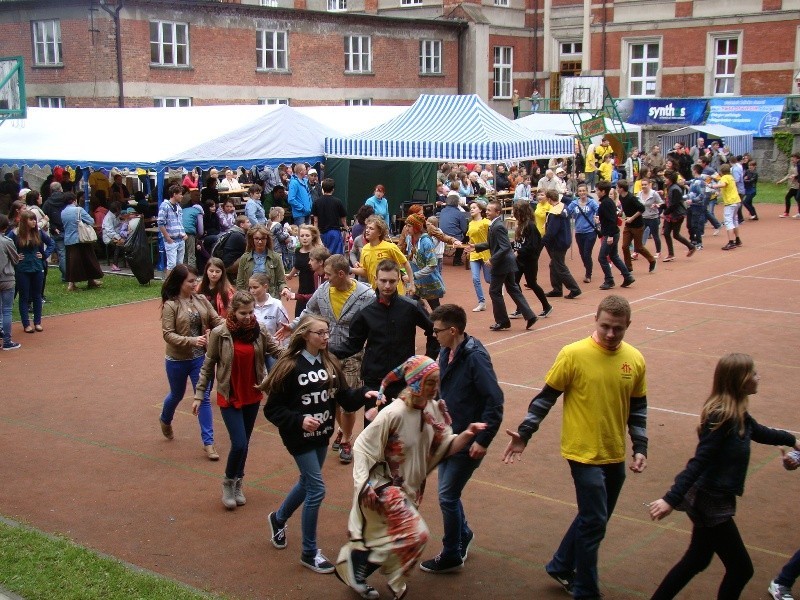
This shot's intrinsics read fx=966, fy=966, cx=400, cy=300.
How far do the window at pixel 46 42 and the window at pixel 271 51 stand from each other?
734cm

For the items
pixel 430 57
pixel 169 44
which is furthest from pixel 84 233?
pixel 430 57

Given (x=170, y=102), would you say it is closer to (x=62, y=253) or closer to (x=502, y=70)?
(x=62, y=253)

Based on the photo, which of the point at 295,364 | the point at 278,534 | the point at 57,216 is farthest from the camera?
the point at 57,216

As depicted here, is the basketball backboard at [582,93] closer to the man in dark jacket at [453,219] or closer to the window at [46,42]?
the window at [46,42]

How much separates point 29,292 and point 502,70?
36.8 metres

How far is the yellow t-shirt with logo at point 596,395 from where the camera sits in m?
5.43

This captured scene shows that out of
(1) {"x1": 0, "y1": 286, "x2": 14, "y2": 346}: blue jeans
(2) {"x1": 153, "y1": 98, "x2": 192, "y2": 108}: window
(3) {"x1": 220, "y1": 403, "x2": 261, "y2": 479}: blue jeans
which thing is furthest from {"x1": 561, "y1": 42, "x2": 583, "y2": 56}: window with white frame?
(3) {"x1": 220, "y1": 403, "x2": 261, "y2": 479}: blue jeans

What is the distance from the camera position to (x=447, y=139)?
69.1 ft

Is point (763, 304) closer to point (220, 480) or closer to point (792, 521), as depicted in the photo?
point (792, 521)

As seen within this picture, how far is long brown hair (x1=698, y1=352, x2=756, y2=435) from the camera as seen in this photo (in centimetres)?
504

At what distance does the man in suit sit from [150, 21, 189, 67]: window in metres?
23.2

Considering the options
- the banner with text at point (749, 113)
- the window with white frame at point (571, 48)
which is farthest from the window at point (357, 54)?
the banner with text at point (749, 113)

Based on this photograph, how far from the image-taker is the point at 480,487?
7.64m

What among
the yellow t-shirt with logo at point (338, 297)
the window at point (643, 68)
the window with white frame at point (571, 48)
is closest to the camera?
the yellow t-shirt with logo at point (338, 297)
